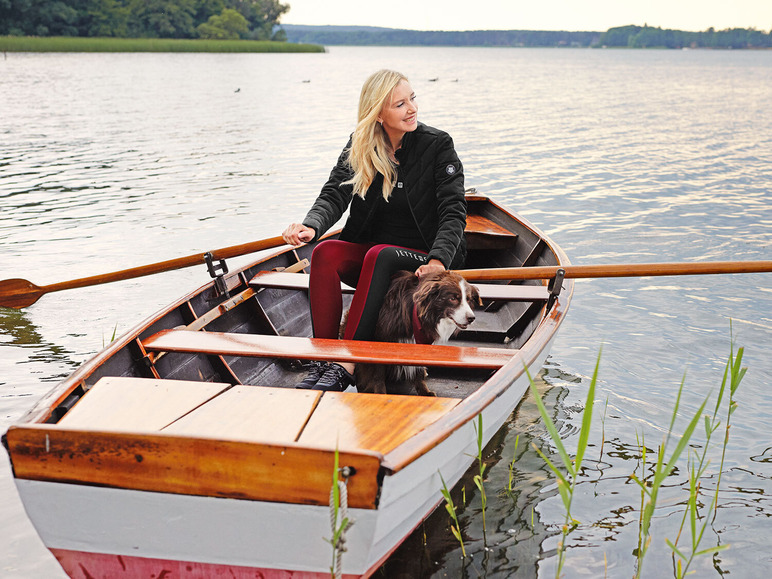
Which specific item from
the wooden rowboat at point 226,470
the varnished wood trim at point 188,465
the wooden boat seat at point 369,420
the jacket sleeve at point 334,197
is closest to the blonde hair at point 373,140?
the jacket sleeve at point 334,197

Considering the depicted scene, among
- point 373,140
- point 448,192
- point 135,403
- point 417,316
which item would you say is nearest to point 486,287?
point 448,192

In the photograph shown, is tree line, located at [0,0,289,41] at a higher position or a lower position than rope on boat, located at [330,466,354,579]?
higher

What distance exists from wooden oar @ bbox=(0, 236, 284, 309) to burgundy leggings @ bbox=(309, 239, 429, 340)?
2.39 feet

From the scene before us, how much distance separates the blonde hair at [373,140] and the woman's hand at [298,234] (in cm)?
37

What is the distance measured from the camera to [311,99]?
30328mm

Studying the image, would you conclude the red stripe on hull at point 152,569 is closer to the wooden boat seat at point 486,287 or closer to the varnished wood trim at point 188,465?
the varnished wood trim at point 188,465

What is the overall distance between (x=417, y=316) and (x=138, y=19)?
276 ft

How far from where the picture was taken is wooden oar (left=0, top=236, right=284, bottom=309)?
14.4 feet

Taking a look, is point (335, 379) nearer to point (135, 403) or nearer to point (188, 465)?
point (135, 403)

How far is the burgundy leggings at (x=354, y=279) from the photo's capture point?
3689mm

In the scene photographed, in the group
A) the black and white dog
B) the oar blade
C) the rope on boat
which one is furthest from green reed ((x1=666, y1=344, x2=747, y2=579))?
the oar blade

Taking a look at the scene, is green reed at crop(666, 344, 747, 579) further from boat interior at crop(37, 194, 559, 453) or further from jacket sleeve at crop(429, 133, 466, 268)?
jacket sleeve at crop(429, 133, 466, 268)

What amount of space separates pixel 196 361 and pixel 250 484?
72.3 inches

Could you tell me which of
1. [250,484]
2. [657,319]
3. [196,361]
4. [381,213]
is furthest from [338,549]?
[657,319]
